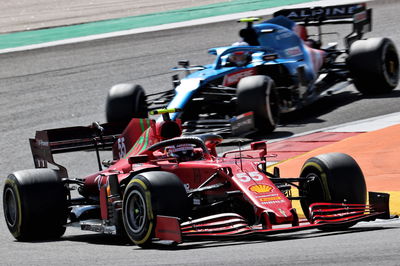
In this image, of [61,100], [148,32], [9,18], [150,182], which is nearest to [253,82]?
[61,100]

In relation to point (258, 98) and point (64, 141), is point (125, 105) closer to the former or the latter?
point (258, 98)

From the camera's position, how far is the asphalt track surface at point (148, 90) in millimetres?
7980

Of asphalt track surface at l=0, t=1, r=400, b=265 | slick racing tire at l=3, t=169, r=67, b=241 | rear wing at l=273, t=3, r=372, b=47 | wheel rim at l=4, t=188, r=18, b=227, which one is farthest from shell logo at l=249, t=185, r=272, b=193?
rear wing at l=273, t=3, r=372, b=47

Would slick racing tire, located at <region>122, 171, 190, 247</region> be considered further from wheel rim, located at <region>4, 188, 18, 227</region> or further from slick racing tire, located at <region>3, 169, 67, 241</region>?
wheel rim, located at <region>4, 188, 18, 227</region>

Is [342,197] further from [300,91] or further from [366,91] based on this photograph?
[366,91]

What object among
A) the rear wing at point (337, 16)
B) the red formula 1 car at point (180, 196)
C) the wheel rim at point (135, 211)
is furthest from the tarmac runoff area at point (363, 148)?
the rear wing at point (337, 16)

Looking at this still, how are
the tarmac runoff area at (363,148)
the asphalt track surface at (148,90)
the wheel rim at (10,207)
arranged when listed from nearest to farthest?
the asphalt track surface at (148,90), the wheel rim at (10,207), the tarmac runoff area at (363,148)

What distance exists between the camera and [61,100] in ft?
69.8

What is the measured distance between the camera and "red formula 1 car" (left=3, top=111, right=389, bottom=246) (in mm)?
9039

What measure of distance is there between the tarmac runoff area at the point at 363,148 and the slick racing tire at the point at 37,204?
2928 mm

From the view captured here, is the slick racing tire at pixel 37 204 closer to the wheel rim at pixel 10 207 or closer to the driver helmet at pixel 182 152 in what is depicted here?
the wheel rim at pixel 10 207

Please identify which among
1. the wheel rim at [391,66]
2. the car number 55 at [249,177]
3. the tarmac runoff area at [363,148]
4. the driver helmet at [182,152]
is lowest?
the tarmac runoff area at [363,148]

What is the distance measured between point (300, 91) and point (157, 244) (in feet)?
30.6

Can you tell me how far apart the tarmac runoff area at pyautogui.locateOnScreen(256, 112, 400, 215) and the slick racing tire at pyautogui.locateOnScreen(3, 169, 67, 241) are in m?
2.93
